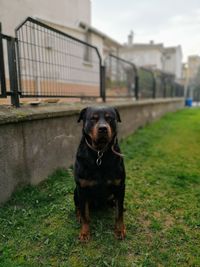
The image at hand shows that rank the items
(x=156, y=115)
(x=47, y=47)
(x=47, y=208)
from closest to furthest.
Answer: (x=47, y=208)
(x=47, y=47)
(x=156, y=115)

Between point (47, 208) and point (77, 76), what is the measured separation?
13.5 feet

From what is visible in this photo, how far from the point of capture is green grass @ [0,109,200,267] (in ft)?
7.24

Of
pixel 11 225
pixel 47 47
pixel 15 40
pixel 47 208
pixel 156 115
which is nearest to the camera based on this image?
pixel 11 225

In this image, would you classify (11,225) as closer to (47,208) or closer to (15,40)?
(47,208)

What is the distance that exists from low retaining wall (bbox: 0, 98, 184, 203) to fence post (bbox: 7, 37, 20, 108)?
7.9 inches

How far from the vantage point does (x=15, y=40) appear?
3340 millimetres

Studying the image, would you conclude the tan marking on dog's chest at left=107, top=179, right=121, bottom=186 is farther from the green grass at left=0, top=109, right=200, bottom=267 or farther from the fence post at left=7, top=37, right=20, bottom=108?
the fence post at left=7, top=37, right=20, bottom=108

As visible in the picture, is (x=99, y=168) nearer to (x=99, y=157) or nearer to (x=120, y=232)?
(x=99, y=157)

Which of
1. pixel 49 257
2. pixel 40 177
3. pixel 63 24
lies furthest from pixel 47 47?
pixel 63 24

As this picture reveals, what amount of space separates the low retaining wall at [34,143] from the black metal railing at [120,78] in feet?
10.7

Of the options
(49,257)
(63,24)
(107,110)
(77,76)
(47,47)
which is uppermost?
(63,24)

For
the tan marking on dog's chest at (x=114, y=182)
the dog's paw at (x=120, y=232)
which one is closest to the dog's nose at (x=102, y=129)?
the tan marking on dog's chest at (x=114, y=182)

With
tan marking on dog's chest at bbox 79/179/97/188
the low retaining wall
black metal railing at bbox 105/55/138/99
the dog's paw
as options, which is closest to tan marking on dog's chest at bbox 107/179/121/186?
tan marking on dog's chest at bbox 79/179/97/188

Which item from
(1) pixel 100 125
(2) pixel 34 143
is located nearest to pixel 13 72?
(2) pixel 34 143
